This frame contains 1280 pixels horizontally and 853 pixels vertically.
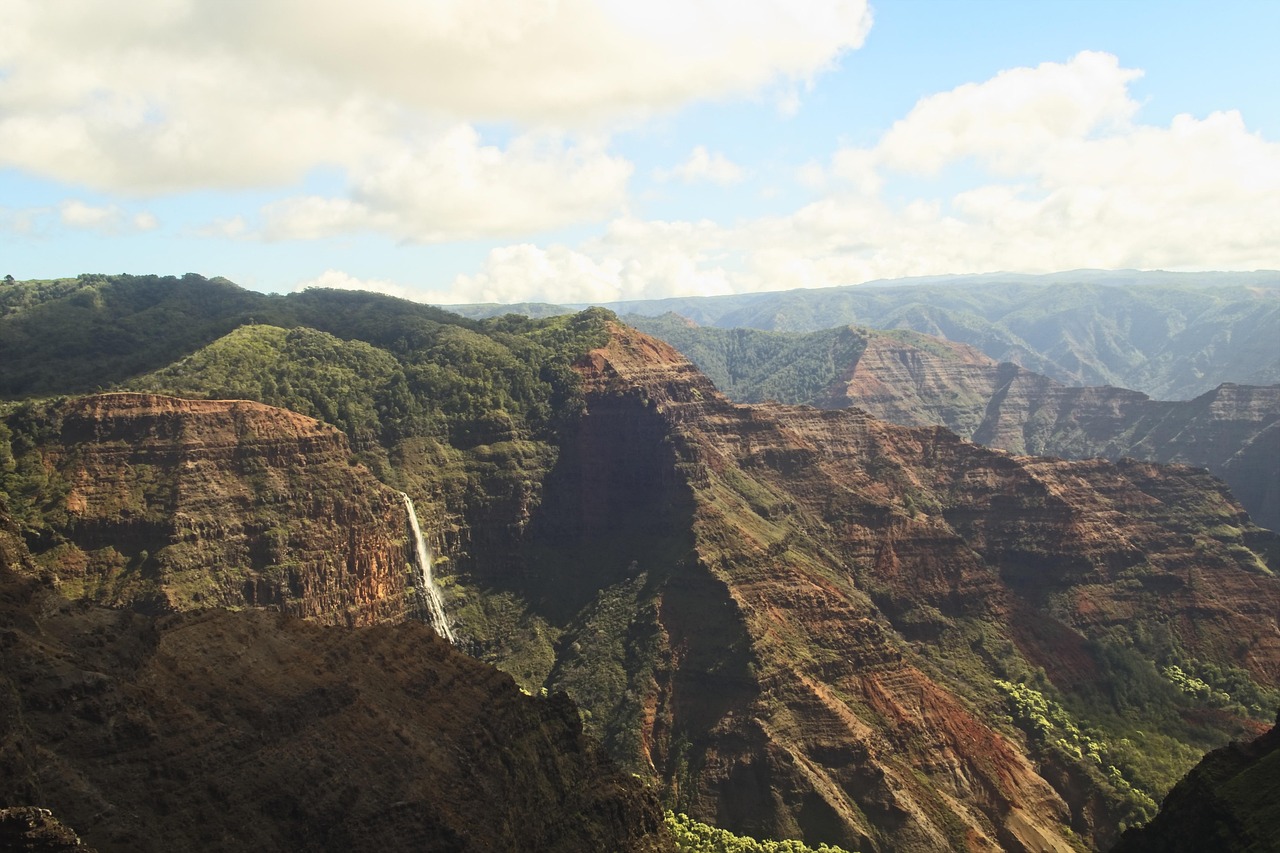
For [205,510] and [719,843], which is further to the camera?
[205,510]

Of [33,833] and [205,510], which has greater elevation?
[33,833]

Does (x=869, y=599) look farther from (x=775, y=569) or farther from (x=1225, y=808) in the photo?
(x=1225, y=808)

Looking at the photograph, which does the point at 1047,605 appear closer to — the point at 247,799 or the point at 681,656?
the point at 681,656

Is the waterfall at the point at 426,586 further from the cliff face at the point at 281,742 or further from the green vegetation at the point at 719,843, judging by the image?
the cliff face at the point at 281,742

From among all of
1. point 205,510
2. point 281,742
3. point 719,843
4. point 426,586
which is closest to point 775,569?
point 719,843

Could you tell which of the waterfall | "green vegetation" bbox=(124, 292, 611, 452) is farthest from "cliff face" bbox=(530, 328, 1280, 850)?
the waterfall

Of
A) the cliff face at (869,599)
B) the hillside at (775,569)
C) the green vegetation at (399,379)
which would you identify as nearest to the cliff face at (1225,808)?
the cliff face at (869,599)
